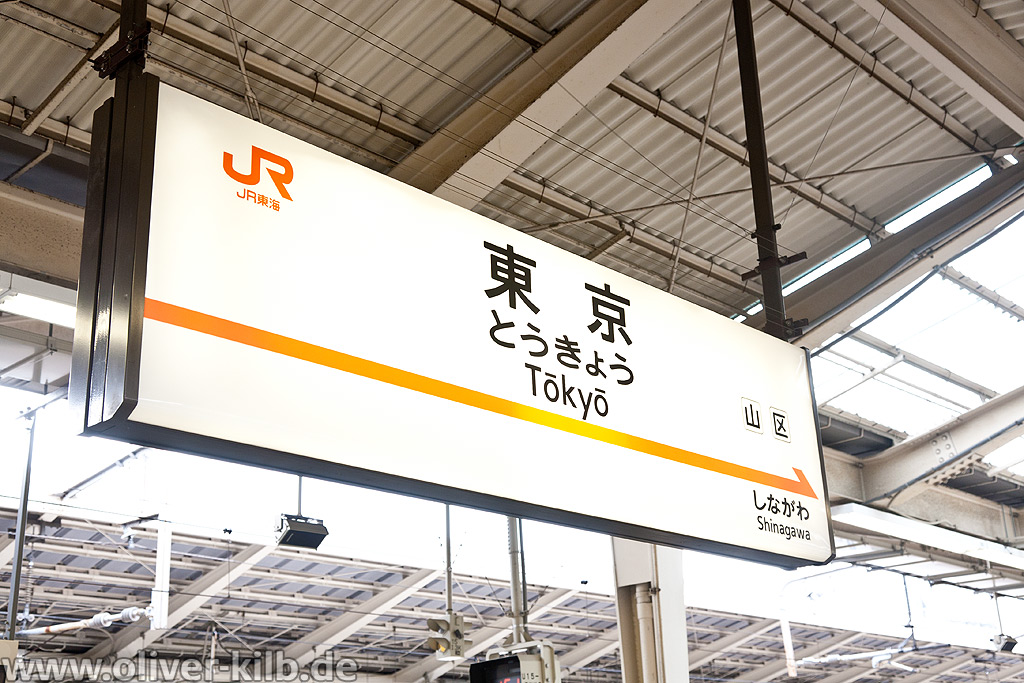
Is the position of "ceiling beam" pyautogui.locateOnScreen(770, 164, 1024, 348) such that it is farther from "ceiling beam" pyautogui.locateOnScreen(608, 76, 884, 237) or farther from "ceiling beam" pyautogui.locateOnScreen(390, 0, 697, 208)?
"ceiling beam" pyautogui.locateOnScreen(390, 0, 697, 208)

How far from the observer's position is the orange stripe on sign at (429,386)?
224cm

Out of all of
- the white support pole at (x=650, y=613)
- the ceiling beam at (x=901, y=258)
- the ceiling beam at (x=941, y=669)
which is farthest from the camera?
the ceiling beam at (x=941, y=669)

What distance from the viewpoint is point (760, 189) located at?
4539mm

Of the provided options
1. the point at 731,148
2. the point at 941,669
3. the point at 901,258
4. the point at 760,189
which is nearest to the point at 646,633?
the point at 901,258

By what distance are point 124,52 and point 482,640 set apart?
66.0ft

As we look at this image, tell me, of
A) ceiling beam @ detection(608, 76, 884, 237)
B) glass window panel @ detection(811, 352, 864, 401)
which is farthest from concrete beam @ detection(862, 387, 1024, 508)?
ceiling beam @ detection(608, 76, 884, 237)

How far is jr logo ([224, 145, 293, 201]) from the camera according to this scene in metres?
2.50

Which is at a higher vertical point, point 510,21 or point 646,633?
point 510,21

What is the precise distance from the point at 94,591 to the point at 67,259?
13.6 metres

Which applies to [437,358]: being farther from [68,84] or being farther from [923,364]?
[923,364]

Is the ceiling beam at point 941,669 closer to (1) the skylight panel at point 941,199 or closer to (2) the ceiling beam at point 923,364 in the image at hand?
(2) the ceiling beam at point 923,364

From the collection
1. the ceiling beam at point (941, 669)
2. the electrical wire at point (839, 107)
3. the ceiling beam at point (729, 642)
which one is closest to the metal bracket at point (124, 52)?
the electrical wire at point (839, 107)

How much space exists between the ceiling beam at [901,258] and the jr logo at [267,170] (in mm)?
4991

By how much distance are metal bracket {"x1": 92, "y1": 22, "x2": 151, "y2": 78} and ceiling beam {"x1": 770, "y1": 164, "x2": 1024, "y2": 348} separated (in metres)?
5.28
